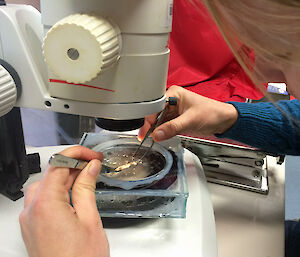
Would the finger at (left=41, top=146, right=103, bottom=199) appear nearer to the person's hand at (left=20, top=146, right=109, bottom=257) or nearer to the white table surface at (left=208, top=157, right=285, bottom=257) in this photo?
the person's hand at (left=20, top=146, right=109, bottom=257)

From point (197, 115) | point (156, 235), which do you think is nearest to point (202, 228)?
point (156, 235)

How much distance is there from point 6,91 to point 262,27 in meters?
0.38

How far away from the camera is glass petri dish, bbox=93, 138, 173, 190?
1.75 ft

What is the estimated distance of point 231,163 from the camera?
0.79 meters

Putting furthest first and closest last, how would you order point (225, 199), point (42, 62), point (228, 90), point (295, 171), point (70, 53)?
point (295, 171), point (228, 90), point (225, 199), point (42, 62), point (70, 53)

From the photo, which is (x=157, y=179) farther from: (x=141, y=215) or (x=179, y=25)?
(x=179, y=25)

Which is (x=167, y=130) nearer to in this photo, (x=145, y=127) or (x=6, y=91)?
(x=145, y=127)

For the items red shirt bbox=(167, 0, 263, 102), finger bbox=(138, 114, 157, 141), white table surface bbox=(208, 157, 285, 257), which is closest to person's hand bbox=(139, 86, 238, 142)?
finger bbox=(138, 114, 157, 141)

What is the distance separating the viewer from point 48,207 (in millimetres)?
432

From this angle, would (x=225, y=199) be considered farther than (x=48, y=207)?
Yes

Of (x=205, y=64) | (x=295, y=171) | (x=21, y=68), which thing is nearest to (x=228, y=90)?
(x=205, y=64)

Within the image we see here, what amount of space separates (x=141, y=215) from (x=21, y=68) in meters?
0.31

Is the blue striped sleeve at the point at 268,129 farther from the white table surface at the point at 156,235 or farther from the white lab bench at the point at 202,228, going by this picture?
the white table surface at the point at 156,235

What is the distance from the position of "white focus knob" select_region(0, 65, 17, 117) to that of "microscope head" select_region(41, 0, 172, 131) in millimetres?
58
